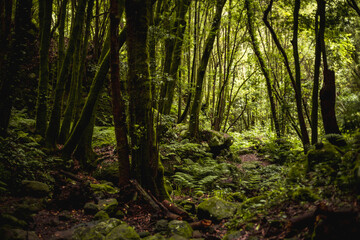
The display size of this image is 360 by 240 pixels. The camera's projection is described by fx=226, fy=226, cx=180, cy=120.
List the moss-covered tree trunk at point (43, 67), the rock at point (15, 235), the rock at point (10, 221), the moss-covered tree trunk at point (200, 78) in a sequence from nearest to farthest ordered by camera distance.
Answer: the rock at point (15, 235), the rock at point (10, 221), the moss-covered tree trunk at point (43, 67), the moss-covered tree trunk at point (200, 78)

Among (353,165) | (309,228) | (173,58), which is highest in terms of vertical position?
(173,58)

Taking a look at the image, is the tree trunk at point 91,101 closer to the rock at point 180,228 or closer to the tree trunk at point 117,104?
the tree trunk at point 117,104

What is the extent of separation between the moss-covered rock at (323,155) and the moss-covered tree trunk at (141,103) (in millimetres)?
3461

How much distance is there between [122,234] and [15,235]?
1569mm

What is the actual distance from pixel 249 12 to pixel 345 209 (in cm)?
1238

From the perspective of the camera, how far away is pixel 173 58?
37.4 feet

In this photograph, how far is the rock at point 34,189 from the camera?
15.3 ft

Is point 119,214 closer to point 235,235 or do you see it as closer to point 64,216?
point 64,216

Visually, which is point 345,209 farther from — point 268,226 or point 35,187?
point 35,187

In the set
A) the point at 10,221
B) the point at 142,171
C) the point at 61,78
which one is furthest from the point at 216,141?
the point at 10,221

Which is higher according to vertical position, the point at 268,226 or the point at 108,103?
the point at 108,103

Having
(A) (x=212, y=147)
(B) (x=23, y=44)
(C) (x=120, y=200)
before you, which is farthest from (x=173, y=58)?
(C) (x=120, y=200)

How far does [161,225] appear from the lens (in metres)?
4.57

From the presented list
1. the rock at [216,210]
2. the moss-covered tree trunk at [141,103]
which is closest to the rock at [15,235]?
the moss-covered tree trunk at [141,103]
